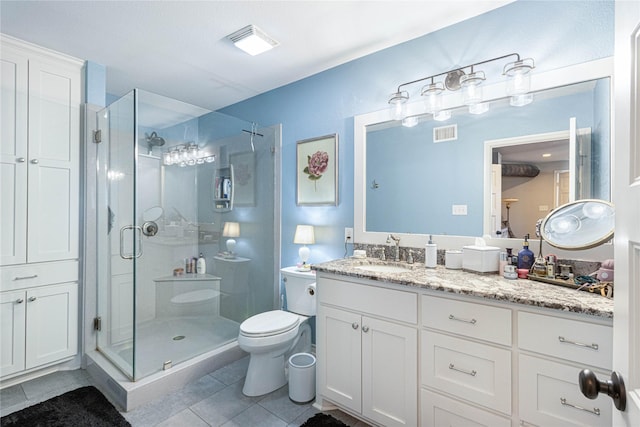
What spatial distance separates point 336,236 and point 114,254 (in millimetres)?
1779

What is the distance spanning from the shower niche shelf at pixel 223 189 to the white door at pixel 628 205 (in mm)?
2697

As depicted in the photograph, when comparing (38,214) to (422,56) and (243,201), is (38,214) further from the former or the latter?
(422,56)

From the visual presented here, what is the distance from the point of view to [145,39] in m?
2.10

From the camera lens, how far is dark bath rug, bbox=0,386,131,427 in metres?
1.67

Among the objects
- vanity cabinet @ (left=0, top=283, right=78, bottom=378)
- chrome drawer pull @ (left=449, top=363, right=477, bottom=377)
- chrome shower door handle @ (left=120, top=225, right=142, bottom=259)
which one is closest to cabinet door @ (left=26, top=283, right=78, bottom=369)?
vanity cabinet @ (left=0, top=283, right=78, bottom=378)

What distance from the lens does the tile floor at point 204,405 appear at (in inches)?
67.4

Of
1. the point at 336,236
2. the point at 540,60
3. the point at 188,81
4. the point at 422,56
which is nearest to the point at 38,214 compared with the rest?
the point at 188,81

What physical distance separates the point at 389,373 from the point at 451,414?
312mm

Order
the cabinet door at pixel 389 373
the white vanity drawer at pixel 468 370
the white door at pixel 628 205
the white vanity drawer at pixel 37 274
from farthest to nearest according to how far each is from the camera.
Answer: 1. the white vanity drawer at pixel 37 274
2. the cabinet door at pixel 389 373
3. the white vanity drawer at pixel 468 370
4. the white door at pixel 628 205

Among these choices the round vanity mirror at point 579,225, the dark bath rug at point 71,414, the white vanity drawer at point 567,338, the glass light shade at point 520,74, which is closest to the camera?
the white vanity drawer at point 567,338

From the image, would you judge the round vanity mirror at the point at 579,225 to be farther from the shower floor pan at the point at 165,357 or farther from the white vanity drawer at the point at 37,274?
the white vanity drawer at the point at 37,274

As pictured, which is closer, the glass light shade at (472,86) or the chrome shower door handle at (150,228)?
the glass light shade at (472,86)

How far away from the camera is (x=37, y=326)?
2.14 m

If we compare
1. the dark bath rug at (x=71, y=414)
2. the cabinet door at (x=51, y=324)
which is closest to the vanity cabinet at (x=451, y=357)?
the dark bath rug at (x=71, y=414)
